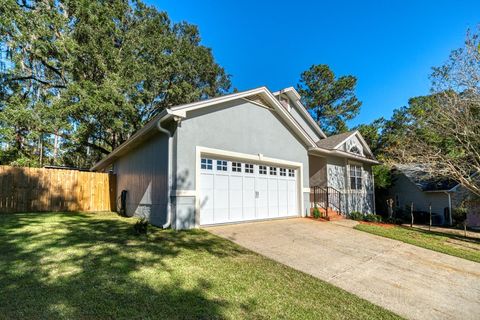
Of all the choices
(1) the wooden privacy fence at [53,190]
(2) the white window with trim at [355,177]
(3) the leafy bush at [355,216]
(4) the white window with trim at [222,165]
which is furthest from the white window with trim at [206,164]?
(2) the white window with trim at [355,177]

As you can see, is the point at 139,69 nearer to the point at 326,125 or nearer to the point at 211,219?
the point at 211,219

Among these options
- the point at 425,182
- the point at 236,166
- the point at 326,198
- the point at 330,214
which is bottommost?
the point at 330,214

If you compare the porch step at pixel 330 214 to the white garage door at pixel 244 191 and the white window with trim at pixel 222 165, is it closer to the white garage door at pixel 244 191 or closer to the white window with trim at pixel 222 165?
the white garage door at pixel 244 191

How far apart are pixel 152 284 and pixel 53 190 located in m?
11.5

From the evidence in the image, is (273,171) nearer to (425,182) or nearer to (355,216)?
(355,216)

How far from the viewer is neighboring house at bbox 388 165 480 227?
15.6 metres

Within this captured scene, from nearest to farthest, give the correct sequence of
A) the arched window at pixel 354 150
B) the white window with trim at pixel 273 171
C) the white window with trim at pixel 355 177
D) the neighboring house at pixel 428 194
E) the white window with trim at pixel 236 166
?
the white window with trim at pixel 236 166 < the white window with trim at pixel 273 171 < the white window with trim at pixel 355 177 < the arched window at pixel 354 150 < the neighboring house at pixel 428 194

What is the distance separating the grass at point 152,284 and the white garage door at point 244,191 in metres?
2.71

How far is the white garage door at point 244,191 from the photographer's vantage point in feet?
27.7

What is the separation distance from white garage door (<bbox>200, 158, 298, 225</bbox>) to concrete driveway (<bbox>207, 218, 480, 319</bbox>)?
69 centimetres

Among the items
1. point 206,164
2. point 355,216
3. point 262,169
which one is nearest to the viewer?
point 206,164

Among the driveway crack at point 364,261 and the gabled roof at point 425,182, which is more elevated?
the gabled roof at point 425,182

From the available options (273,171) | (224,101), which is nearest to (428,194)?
(273,171)

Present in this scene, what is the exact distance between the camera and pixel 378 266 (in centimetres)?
557
